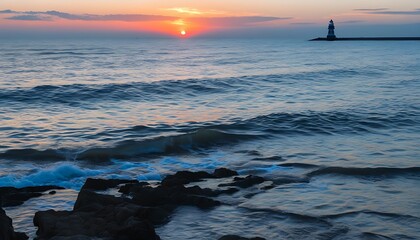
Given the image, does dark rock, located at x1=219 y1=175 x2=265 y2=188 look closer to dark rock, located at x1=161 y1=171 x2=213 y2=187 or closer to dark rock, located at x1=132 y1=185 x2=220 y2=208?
dark rock, located at x1=161 y1=171 x2=213 y2=187

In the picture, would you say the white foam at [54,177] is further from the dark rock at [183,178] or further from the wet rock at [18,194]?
the dark rock at [183,178]

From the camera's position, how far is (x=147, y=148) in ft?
54.2

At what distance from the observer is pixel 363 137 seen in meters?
18.0

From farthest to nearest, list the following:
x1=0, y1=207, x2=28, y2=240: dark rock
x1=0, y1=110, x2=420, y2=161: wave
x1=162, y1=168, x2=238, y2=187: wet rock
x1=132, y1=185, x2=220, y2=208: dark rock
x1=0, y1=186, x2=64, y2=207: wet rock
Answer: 1. x1=0, y1=110, x2=420, y2=161: wave
2. x1=162, y1=168, x2=238, y2=187: wet rock
3. x1=0, y1=186, x2=64, y2=207: wet rock
4. x1=132, y1=185, x2=220, y2=208: dark rock
5. x1=0, y1=207, x2=28, y2=240: dark rock

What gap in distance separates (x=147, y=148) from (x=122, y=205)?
7.61 metres

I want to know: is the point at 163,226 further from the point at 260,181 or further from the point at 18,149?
the point at 18,149

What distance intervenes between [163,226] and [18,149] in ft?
27.3

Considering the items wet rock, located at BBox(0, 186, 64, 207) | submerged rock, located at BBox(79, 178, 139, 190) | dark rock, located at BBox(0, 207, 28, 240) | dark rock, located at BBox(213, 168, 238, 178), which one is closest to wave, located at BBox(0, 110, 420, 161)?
dark rock, located at BBox(213, 168, 238, 178)

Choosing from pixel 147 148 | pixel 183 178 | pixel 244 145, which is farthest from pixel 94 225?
pixel 244 145

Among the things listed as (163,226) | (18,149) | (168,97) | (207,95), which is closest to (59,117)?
(18,149)

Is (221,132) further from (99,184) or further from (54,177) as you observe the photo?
(99,184)

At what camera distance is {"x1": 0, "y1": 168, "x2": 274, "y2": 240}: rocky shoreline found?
7707 millimetres

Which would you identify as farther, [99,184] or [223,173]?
[223,173]

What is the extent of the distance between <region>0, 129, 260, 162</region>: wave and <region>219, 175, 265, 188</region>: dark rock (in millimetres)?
4526
